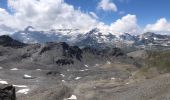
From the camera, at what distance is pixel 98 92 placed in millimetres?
87188

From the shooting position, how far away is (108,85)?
98.8 meters

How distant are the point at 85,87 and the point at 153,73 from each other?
24.7 m

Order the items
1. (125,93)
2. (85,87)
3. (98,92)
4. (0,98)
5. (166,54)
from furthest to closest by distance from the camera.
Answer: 1. (166,54)
2. (85,87)
3. (98,92)
4. (125,93)
5. (0,98)

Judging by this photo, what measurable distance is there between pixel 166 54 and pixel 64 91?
136ft

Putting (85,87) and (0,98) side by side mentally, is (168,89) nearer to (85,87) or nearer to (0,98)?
(85,87)

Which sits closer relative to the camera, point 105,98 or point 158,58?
point 105,98

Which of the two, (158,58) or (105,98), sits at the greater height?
(158,58)

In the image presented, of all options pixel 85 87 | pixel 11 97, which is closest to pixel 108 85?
pixel 85 87

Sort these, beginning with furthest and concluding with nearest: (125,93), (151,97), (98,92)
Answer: (98,92) → (125,93) → (151,97)

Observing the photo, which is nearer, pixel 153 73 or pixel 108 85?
pixel 108 85

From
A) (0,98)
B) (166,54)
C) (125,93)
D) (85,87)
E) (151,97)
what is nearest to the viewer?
(0,98)

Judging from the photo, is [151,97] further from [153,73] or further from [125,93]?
[153,73]

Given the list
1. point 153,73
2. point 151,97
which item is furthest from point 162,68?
point 151,97

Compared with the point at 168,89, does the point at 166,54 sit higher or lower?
higher
